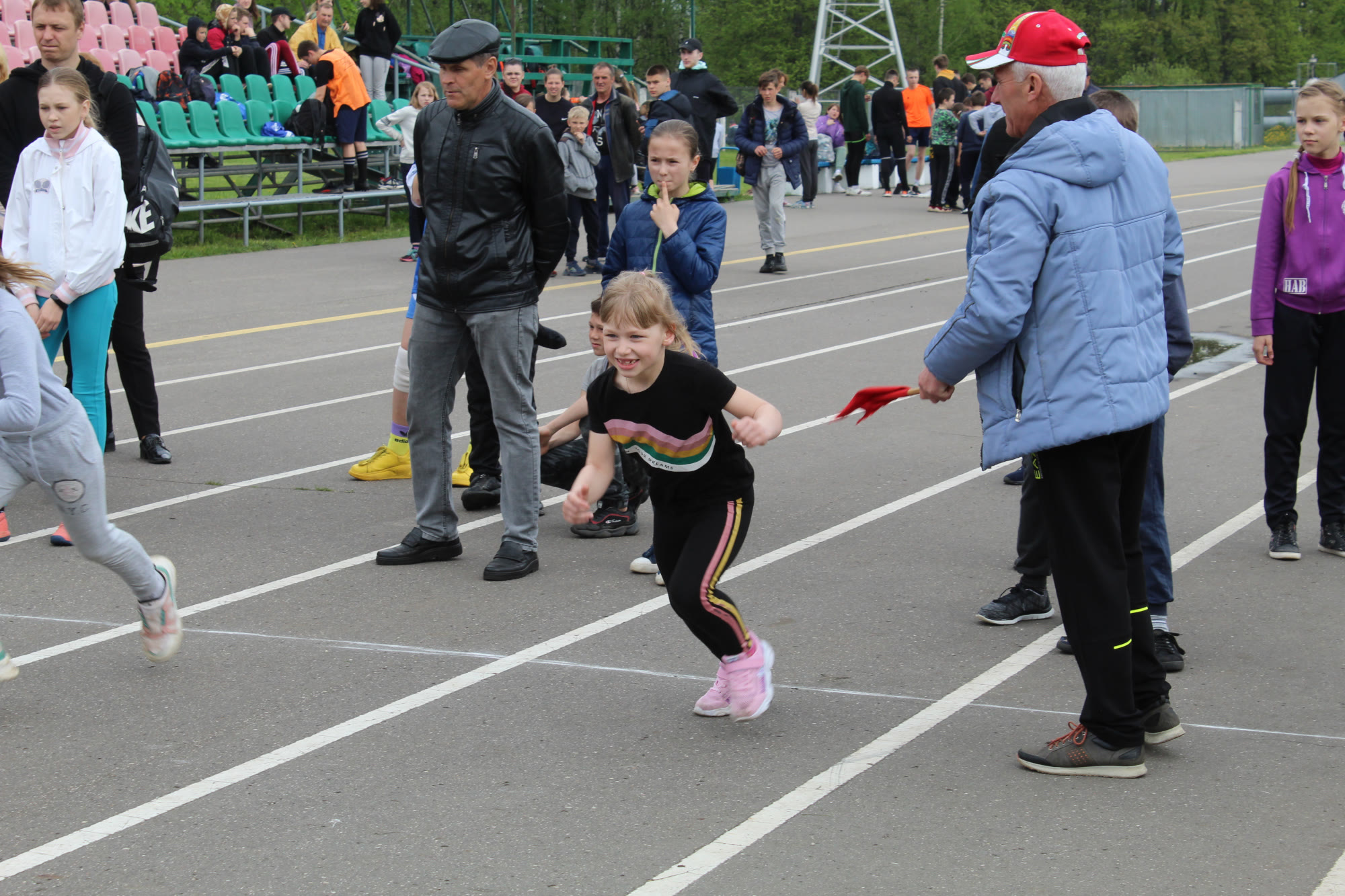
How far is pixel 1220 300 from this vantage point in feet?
47.3

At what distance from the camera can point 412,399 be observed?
6.29 m

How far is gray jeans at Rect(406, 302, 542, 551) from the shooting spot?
615cm

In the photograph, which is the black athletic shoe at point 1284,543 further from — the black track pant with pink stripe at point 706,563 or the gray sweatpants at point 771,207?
the gray sweatpants at point 771,207

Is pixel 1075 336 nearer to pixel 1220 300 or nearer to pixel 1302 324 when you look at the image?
pixel 1302 324

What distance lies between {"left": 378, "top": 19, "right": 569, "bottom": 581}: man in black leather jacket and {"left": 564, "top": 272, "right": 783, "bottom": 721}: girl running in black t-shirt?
1527mm

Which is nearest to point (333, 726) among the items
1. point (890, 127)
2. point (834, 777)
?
point (834, 777)

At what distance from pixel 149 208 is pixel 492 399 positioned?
2.70m

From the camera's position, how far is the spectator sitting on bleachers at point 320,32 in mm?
22125

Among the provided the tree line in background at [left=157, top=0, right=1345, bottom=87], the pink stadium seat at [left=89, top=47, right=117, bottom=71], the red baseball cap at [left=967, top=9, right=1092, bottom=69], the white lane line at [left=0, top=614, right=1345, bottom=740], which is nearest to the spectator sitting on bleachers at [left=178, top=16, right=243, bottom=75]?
the pink stadium seat at [left=89, top=47, right=117, bottom=71]

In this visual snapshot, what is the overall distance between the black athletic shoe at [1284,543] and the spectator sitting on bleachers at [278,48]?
64.2ft

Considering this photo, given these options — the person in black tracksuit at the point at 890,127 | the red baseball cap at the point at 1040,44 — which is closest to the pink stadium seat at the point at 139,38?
the person in black tracksuit at the point at 890,127

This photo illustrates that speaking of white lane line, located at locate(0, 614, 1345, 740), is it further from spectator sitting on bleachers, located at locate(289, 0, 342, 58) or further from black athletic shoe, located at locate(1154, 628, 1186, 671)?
spectator sitting on bleachers, located at locate(289, 0, 342, 58)

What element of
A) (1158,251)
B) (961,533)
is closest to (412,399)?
(961,533)

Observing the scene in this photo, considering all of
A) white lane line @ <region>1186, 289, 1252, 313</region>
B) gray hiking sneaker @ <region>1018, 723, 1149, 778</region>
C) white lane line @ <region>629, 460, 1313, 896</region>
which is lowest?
white lane line @ <region>629, 460, 1313, 896</region>
